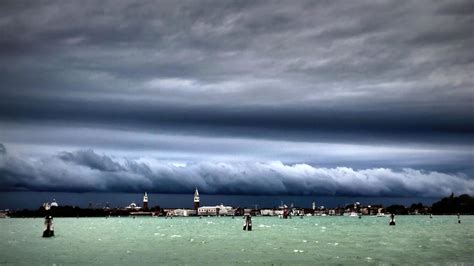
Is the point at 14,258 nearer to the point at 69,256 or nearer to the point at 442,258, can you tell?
the point at 69,256

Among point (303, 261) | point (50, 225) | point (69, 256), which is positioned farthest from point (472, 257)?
point (50, 225)

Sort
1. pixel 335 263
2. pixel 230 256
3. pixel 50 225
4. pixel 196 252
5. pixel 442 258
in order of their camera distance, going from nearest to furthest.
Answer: pixel 335 263 → pixel 442 258 → pixel 230 256 → pixel 196 252 → pixel 50 225

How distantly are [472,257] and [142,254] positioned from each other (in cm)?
3882

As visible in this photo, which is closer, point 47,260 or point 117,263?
point 117,263

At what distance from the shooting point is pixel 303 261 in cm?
7125

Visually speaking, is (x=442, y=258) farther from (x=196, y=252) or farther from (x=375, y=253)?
(x=196, y=252)

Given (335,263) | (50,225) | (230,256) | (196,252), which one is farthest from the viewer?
(50,225)

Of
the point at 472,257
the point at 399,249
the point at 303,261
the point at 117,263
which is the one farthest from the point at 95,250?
the point at 472,257

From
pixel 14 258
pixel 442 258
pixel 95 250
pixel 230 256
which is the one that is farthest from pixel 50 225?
pixel 442 258

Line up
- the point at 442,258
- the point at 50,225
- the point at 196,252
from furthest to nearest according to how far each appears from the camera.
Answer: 1. the point at 50,225
2. the point at 196,252
3. the point at 442,258

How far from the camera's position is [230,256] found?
78812 mm

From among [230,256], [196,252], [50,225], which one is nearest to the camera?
[230,256]

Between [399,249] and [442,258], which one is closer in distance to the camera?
[442,258]

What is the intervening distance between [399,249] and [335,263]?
928 inches
